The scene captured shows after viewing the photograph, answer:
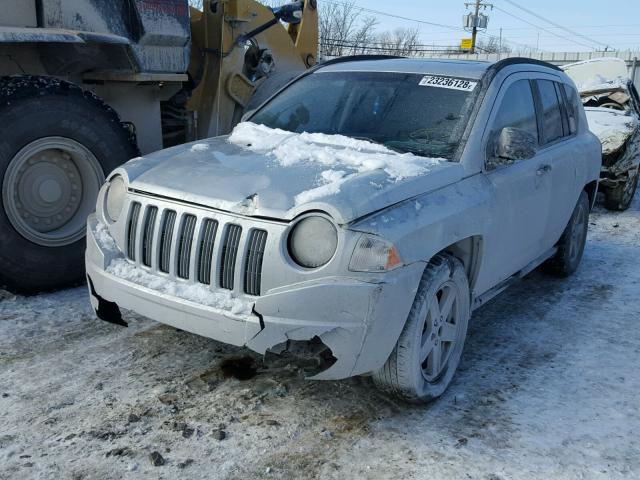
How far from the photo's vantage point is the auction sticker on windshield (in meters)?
4.16

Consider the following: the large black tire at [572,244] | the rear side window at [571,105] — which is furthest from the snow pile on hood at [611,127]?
the rear side window at [571,105]

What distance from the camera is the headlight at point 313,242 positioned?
3.02 m

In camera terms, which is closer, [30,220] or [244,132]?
[244,132]

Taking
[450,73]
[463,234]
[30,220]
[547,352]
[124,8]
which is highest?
[124,8]

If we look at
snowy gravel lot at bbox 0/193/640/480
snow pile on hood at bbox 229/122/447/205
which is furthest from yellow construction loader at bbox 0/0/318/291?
snow pile on hood at bbox 229/122/447/205

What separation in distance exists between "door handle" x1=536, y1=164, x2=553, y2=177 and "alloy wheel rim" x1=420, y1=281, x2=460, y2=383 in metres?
1.39

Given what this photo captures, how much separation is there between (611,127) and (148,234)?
7.43 metres

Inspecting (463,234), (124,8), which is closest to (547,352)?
(463,234)

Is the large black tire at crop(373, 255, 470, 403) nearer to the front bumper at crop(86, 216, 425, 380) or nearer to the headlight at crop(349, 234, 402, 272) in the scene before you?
the front bumper at crop(86, 216, 425, 380)

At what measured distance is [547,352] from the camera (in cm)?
430

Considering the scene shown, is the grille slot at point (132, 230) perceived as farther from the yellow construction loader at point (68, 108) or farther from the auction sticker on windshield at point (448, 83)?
the auction sticker on windshield at point (448, 83)

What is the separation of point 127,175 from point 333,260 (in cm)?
144

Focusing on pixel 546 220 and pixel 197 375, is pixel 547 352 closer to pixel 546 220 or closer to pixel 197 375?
pixel 546 220

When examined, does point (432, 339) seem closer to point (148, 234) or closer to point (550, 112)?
point (148, 234)
